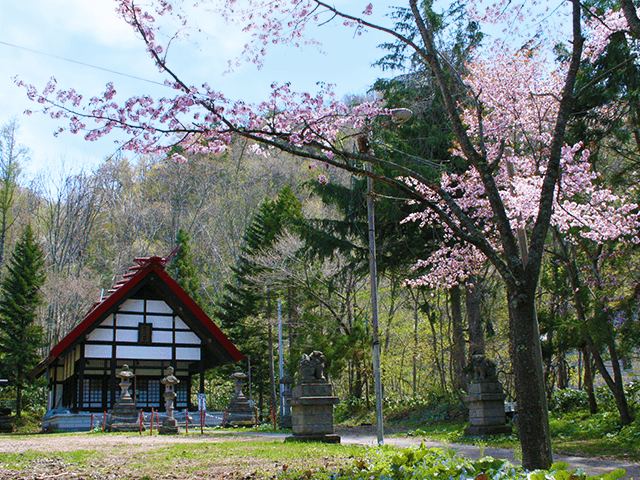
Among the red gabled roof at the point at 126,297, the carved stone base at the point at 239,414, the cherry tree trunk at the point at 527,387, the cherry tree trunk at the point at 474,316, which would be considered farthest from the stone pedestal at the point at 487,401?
the red gabled roof at the point at 126,297

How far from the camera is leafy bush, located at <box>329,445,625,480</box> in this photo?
13.9 ft

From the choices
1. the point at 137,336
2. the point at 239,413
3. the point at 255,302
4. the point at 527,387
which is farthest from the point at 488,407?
the point at 255,302

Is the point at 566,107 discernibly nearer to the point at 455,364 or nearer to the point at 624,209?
the point at 624,209

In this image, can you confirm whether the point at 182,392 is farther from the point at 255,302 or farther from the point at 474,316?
the point at 474,316

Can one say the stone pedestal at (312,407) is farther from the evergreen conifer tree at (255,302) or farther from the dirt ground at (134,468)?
the evergreen conifer tree at (255,302)

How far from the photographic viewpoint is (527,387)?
550 cm

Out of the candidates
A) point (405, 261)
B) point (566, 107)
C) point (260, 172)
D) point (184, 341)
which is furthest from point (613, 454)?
point (260, 172)

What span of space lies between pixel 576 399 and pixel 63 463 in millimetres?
14105

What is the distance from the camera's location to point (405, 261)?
2086cm

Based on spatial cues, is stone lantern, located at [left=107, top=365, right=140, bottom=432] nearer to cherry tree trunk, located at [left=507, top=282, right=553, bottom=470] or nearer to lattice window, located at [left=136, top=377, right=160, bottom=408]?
lattice window, located at [left=136, top=377, right=160, bottom=408]

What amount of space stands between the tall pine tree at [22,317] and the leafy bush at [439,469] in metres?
26.5

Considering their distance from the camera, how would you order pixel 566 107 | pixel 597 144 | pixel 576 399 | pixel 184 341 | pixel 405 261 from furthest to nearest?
pixel 184 341 < pixel 405 261 < pixel 576 399 < pixel 597 144 < pixel 566 107

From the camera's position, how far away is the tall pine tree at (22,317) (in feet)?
92.3

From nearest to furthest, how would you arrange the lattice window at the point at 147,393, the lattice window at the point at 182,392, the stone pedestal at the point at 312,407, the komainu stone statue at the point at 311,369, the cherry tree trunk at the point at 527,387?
the cherry tree trunk at the point at 527,387 → the stone pedestal at the point at 312,407 → the komainu stone statue at the point at 311,369 → the lattice window at the point at 147,393 → the lattice window at the point at 182,392
